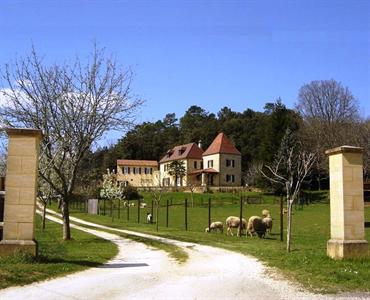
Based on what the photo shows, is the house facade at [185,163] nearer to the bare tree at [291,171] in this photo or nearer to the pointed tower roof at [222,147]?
the pointed tower roof at [222,147]

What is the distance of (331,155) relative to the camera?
1397 centimetres

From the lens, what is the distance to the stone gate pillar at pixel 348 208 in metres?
13.2

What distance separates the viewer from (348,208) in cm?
1336

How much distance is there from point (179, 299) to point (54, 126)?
45.9ft

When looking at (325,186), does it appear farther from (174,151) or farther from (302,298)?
(302,298)

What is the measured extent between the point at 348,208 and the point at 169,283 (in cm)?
547

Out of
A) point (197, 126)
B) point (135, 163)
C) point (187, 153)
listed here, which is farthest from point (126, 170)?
point (197, 126)

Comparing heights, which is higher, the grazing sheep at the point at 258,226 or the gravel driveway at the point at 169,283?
the grazing sheep at the point at 258,226

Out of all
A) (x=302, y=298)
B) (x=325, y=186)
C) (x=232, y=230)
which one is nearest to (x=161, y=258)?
(x=302, y=298)

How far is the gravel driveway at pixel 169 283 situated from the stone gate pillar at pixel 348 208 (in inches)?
84.4

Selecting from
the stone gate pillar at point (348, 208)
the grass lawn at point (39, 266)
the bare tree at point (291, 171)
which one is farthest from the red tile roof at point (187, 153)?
the stone gate pillar at point (348, 208)

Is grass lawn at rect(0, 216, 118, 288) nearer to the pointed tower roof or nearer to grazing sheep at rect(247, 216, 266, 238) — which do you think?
grazing sheep at rect(247, 216, 266, 238)

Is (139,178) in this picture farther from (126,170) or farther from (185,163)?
(185,163)

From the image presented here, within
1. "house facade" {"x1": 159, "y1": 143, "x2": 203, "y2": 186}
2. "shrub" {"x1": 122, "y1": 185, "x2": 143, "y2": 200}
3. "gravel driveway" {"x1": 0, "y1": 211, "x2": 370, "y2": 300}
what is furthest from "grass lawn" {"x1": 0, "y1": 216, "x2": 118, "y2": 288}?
"house facade" {"x1": 159, "y1": 143, "x2": 203, "y2": 186}
